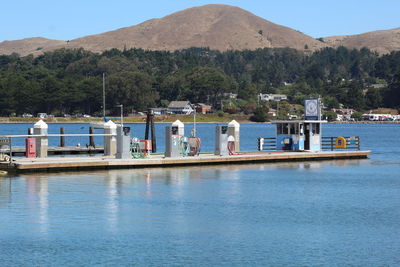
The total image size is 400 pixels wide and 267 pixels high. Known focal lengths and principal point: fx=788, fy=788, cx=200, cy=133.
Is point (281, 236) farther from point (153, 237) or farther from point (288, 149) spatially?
point (288, 149)

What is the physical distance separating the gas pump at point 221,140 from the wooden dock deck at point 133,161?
868 millimetres

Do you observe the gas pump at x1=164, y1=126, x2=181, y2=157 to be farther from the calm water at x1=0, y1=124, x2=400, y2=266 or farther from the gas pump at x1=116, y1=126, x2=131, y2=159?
the gas pump at x1=116, y1=126, x2=131, y2=159

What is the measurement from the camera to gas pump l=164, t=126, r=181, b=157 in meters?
60.5

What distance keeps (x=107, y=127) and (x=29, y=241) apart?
2895 centimetres

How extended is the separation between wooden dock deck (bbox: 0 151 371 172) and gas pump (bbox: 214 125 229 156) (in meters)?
0.87

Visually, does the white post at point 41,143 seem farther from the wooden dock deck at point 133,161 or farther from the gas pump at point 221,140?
the gas pump at point 221,140

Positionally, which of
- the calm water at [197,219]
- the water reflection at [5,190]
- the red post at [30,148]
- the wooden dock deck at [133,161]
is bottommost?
the calm water at [197,219]

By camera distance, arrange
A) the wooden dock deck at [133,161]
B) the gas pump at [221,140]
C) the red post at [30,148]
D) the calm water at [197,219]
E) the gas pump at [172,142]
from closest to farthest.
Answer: the calm water at [197,219] → the wooden dock deck at [133,161] → the red post at [30,148] → the gas pump at [172,142] → the gas pump at [221,140]

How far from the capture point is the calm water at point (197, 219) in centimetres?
3064

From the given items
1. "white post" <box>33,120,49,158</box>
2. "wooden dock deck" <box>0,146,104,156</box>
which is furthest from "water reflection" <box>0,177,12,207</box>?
"wooden dock deck" <box>0,146,104,156</box>

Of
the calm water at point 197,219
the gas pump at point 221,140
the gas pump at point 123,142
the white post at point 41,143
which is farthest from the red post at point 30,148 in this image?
the gas pump at point 221,140

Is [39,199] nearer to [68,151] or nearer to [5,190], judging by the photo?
[5,190]

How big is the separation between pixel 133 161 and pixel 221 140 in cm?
864

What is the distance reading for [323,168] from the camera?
2525 inches
